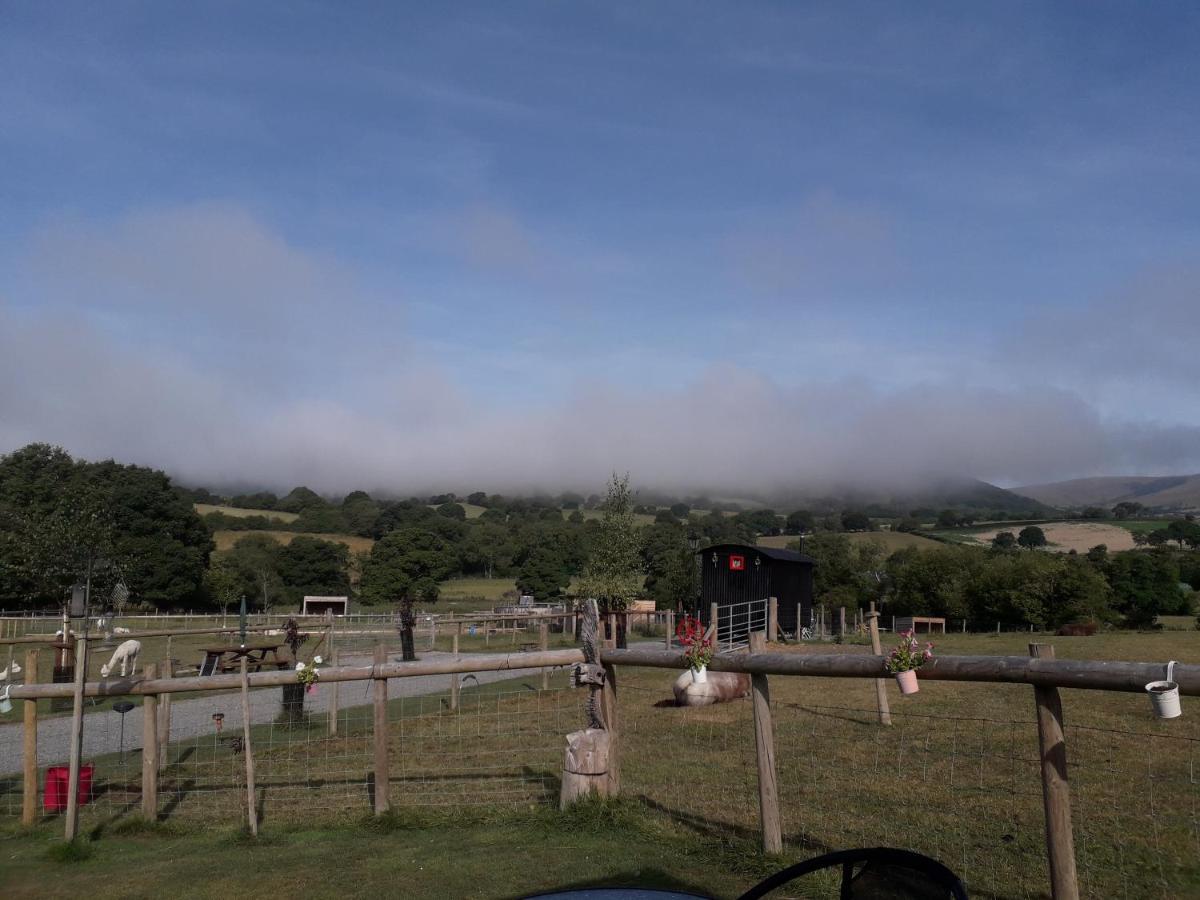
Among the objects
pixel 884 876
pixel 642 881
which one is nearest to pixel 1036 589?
pixel 642 881

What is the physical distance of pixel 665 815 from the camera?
715 centimetres

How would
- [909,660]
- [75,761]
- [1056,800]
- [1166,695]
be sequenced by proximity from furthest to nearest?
1. [75,761]
2. [909,660]
3. [1056,800]
4. [1166,695]

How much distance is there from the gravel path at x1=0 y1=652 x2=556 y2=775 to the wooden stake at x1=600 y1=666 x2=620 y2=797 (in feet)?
12.5

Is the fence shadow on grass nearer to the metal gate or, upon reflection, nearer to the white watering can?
the white watering can

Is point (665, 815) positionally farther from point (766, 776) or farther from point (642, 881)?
point (642, 881)

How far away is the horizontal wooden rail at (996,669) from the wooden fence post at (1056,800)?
13cm

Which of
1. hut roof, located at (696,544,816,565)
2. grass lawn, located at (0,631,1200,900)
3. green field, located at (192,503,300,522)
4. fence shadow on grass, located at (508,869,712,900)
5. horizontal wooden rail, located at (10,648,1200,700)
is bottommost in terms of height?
grass lawn, located at (0,631,1200,900)

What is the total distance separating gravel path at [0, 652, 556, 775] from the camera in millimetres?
12594

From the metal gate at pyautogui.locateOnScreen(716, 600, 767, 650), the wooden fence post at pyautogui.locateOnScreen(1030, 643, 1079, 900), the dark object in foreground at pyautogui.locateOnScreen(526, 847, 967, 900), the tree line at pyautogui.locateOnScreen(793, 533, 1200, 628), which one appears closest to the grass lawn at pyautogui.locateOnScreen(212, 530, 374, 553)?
the tree line at pyautogui.locateOnScreen(793, 533, 1200, 628)

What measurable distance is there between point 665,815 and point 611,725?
2.89ft

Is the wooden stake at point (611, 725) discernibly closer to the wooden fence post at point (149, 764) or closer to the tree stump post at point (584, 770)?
the tree stump post at point (584, 770)

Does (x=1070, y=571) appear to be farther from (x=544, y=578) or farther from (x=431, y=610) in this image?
(x=544, y=578)

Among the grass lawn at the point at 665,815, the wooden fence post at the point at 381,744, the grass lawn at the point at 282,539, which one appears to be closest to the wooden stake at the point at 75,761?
the grass lawn at the point at 665,815

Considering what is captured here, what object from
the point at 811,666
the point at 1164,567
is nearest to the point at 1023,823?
the point at 811,666
